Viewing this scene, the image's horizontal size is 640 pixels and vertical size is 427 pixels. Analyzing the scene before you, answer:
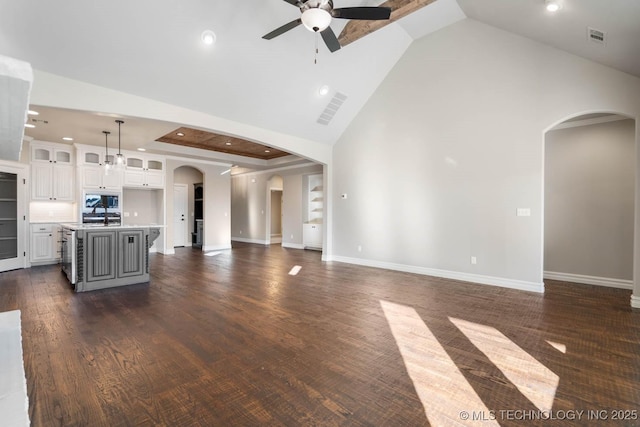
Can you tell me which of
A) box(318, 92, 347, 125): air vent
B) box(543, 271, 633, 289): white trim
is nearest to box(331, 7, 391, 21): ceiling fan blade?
box(318, 92, 347, 125): air vent

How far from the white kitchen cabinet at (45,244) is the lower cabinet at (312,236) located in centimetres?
629

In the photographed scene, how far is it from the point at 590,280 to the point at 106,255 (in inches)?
316

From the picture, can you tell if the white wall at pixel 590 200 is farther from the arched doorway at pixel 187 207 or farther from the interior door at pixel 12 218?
the interior door at pixel 12 218

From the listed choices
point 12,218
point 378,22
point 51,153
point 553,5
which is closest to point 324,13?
point 378,22

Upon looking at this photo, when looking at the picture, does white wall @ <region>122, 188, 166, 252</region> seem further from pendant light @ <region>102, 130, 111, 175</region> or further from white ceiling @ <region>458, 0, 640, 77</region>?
white ceiling @ <region>458, 0, 640, 77</region>

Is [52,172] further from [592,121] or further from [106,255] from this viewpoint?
[592,121]

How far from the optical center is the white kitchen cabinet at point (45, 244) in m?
6.54

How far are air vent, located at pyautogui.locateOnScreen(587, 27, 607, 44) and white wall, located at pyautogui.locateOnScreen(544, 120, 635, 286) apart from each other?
1.97 meters

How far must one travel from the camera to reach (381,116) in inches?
255

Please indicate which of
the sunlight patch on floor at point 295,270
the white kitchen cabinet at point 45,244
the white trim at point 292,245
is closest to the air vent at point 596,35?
the sunlight patch on floor at point 295,270

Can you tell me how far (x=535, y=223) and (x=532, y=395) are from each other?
3358mm

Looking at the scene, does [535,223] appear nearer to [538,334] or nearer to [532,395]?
[538,334]

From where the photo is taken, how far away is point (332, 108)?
20.5ft

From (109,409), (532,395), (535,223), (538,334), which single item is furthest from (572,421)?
(535,223)
